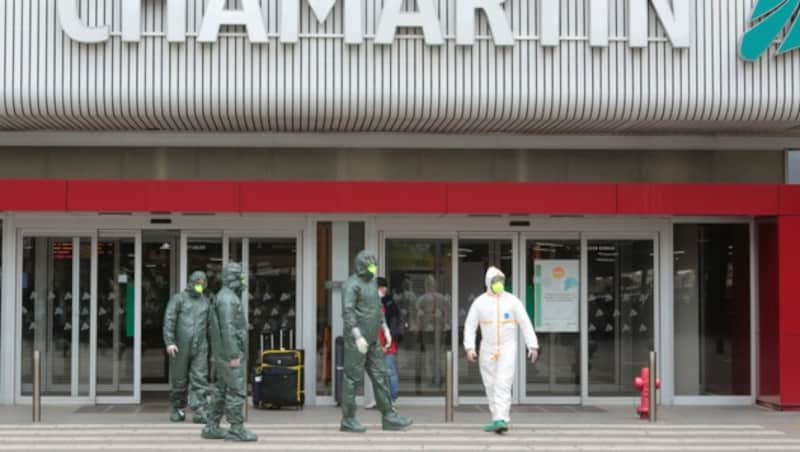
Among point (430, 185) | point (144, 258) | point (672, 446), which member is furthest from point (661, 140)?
point (144, 258)

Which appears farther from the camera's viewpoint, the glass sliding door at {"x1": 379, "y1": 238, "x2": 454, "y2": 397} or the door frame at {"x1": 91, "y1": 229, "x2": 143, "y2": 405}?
the glass sliding door at {"x1": 379, "y1": 238, "x2": 454, "y2": 397}

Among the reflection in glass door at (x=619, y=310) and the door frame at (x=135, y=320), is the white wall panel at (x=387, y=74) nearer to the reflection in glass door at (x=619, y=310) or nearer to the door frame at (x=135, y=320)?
the door frame at (x=135, y=320)

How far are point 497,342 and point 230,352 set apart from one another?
2.93 meters

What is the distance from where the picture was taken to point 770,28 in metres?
13.6

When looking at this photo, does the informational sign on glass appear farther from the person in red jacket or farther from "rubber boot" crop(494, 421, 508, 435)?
"rubber boot" crop(494, 421, 508, 435)

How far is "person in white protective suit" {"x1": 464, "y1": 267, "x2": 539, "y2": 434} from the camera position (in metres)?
12.5

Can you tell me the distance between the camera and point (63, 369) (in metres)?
15.5

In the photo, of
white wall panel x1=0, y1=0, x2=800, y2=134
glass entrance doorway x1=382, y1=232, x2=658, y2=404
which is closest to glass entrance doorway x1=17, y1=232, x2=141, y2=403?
white wall panel x1=0, y1=0, x2=800, y2=134

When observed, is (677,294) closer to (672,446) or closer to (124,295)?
(672,446)

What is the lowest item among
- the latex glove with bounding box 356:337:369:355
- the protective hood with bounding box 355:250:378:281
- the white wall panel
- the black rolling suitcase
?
the black rolling suitcase

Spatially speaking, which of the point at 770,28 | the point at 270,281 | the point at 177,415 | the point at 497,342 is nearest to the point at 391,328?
the point at 270,281

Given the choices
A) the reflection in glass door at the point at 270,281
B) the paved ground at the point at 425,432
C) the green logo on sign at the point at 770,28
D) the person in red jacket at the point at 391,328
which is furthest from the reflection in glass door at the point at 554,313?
the green logo on sign at the point at 770,28

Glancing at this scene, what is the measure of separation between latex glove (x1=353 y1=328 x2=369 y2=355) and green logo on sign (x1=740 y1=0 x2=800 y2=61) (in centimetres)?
572

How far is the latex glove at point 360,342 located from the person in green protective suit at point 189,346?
211cm
